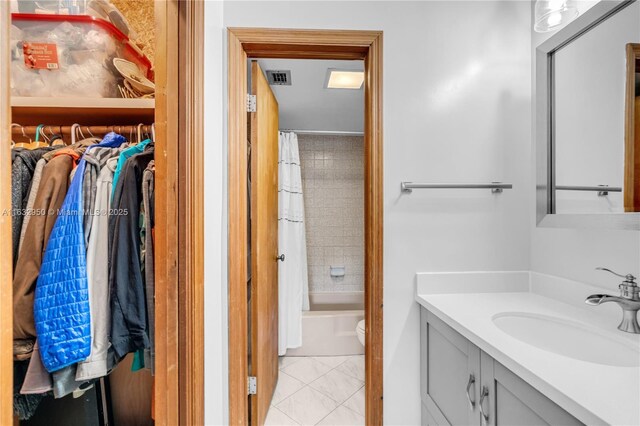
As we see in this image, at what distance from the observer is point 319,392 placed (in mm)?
2275

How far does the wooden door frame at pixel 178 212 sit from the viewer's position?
93 cm

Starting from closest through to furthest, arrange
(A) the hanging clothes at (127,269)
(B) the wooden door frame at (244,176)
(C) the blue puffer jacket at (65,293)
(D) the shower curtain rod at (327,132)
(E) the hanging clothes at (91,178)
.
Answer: (C) the blue puffer jacket at (65,293), (E) the hanging clothes at (91,178), (A) the hanging clothes at (127,269), (B) the wooden door frame at (244,176), (D) the shower curtain rod at (327,132)

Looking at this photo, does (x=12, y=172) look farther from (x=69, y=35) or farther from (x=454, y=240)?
(x=454, y=240)

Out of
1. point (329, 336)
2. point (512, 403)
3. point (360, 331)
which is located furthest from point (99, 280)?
point (329, 336)

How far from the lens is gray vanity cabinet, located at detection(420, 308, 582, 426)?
2.73ft

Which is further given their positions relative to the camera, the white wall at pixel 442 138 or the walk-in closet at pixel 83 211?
the white wall at pixel 442 138

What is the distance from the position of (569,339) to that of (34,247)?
156 cm

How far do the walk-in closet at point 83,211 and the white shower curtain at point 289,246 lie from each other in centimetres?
177

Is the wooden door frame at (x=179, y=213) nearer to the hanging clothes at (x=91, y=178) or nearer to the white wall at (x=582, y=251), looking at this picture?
the hanging clothes at (x=91, y=178)

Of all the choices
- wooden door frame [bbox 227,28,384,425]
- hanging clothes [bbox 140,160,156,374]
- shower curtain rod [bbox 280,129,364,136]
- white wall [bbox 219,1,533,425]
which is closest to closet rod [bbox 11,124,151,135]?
hanging clothes [bbox 140,160,156,374]

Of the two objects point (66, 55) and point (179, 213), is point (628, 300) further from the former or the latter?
A: point (66, 55)

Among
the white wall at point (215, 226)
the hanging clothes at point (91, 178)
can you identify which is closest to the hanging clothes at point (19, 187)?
the hanging clothes at point (91, 178)

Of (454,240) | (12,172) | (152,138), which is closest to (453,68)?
(454,240)

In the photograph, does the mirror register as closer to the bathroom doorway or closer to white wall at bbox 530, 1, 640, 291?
white wall at bbox 530, 1, 640, 291
